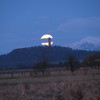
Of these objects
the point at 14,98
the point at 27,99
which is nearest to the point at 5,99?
the point at 14,98

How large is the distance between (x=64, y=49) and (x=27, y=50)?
1843 centimetres

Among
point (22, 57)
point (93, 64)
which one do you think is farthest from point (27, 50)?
point (93, 64)

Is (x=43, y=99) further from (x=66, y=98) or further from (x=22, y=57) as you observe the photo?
(x=22, y=57)

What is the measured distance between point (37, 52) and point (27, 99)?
8967 cm

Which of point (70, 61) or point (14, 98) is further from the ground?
point (70, 61)

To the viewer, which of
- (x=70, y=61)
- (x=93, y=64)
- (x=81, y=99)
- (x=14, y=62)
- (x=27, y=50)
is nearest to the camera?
(x=81, y=99)

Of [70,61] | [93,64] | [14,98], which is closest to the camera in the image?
[14,98]

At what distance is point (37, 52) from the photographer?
103 m

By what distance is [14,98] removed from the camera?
14172 millimetres

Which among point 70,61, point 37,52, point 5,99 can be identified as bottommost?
point 5,99

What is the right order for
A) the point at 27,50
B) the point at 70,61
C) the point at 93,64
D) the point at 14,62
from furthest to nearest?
the point at 27,50 < the point at 14,62 < the point at 93,64 < the point at 70,61

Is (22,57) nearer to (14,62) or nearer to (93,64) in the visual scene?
(14,62)

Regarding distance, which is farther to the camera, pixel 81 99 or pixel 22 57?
pixel 22 57

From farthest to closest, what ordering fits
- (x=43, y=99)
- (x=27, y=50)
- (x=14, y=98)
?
1. (x=27, y=50)
2. (x=14, y=98)
3. (x=43, y=99)
